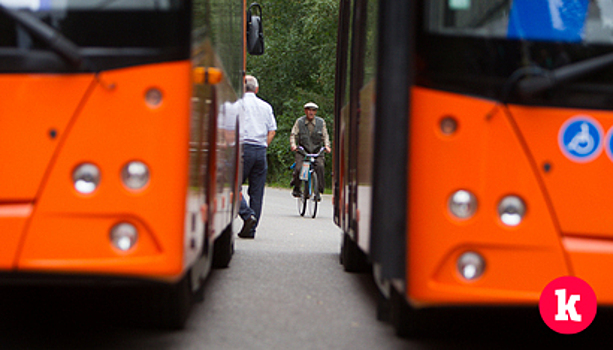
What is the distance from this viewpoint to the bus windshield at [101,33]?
4105 mm

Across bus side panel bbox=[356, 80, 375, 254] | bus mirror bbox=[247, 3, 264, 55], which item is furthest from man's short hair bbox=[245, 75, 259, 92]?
bus side panel bbox=[356, 80, 375, 254]

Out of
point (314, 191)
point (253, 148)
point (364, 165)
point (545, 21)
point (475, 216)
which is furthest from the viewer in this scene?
point (314, 191)

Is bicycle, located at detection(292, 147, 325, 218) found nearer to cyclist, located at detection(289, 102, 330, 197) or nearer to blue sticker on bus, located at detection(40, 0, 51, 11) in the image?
cyclist, located at detection(289, 102, 330, 197)

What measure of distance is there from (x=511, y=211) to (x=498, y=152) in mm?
261

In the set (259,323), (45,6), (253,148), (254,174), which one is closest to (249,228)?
(254,174)

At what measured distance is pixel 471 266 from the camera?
409 cm

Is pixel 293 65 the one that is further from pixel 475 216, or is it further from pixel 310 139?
pixel 475 216

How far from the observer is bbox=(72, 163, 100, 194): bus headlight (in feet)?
13.5

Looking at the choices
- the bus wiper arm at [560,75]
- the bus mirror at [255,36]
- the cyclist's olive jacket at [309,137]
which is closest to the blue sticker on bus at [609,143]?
the bus wiper arm at [560,75]

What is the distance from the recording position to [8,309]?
5.93m

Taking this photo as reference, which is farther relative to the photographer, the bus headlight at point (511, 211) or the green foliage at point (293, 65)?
the green foliage at point (293, 65)

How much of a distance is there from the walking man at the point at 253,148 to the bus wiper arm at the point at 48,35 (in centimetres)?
680

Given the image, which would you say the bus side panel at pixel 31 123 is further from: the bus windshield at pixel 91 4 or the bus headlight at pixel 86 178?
the bus windshield at pixel 91 4

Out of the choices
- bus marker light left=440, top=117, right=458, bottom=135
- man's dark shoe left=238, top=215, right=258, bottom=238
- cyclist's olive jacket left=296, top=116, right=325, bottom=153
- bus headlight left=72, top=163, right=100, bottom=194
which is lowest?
man's dark shoe left=238, top=215, right=258, bottom=238
